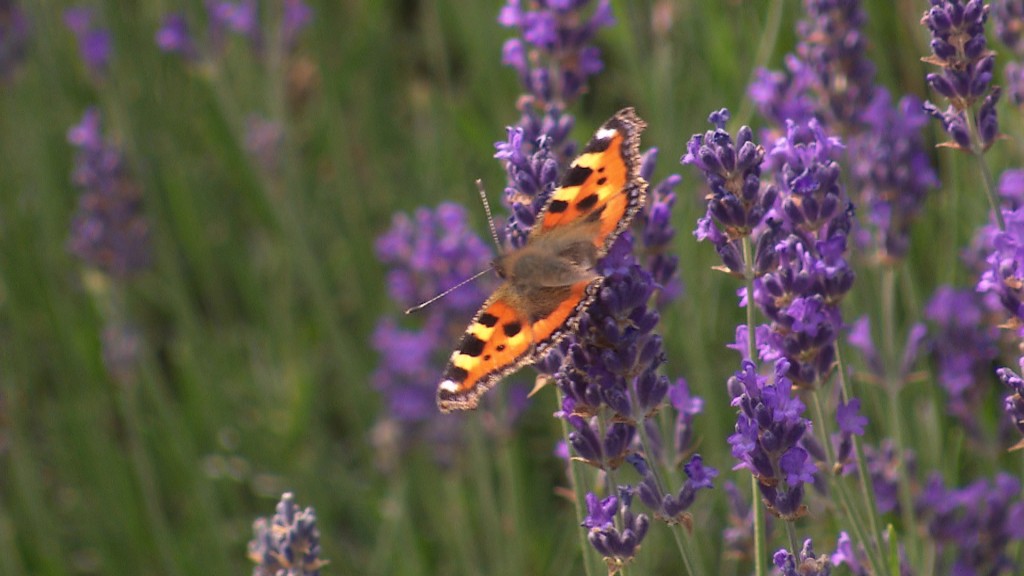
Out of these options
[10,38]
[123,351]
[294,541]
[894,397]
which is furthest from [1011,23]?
[10,38]

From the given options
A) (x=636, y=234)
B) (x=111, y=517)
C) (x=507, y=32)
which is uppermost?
(x=507, y=32)

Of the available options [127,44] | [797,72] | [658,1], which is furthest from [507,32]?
[797,72]

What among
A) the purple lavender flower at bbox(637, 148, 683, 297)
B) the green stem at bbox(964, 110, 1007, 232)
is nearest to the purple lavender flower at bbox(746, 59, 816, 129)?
the purple lavender flower at bbox(637, 148, 683, 297)

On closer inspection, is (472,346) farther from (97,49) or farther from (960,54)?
(97,49)

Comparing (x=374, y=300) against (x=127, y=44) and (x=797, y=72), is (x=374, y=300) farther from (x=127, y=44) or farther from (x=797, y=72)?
(x=797, y=72)

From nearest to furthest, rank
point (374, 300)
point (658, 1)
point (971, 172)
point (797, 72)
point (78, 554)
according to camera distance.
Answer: point (797, 72) → point (971, 172) → point (78, 554) → point (374, 300) → point (658, 1)

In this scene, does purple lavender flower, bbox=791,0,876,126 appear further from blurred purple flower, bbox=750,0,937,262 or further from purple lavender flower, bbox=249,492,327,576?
purple lavender flower, bbox=249,492,327,576
